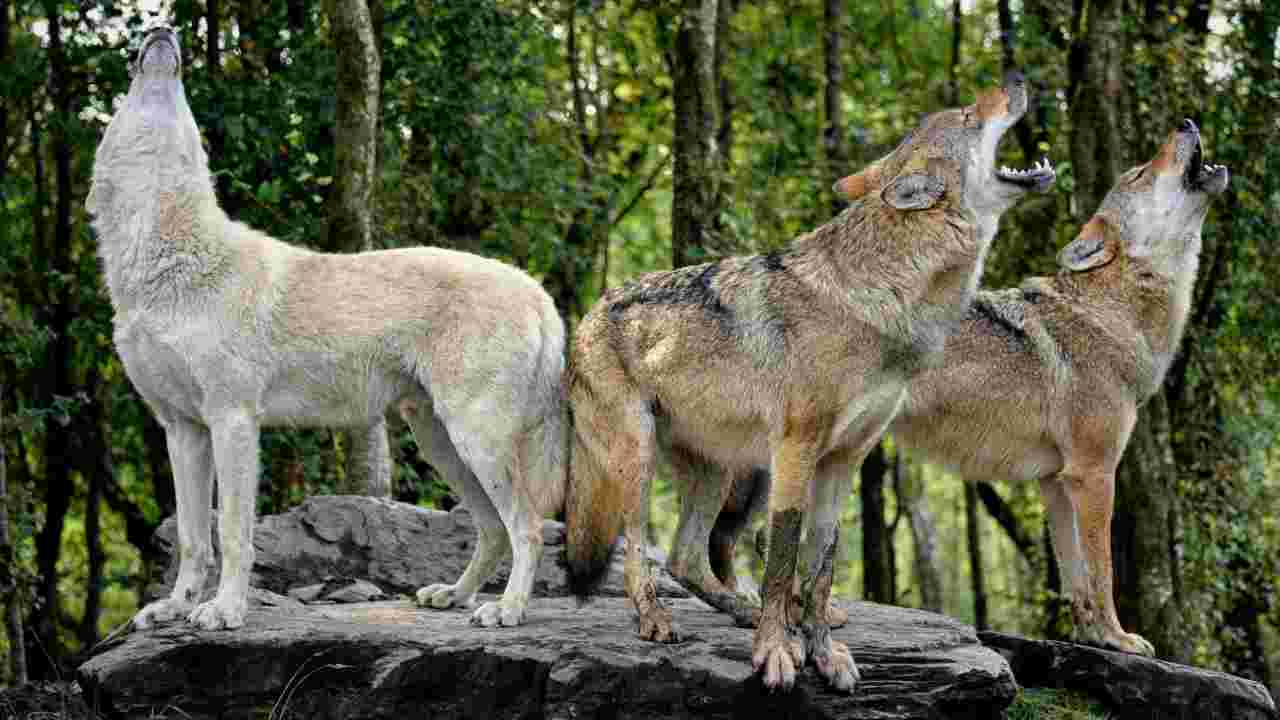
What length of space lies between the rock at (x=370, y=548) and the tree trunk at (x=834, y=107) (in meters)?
7.05

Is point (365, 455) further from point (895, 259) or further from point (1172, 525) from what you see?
point (1172, 525)

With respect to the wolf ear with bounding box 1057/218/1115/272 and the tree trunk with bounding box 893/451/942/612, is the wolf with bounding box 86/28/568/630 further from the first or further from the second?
the tree trunk with bounding box 893/451/942/612

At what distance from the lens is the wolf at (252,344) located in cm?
696

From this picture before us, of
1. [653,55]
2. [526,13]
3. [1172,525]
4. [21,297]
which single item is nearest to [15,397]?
[21,297]

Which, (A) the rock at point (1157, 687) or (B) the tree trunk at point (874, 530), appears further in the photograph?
(B) the tree trunk at point (874, 530)

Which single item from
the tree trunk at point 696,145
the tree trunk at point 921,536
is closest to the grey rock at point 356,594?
the tree trunk at point 696,145

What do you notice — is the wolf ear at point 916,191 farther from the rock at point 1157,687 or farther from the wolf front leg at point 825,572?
the rock at point 1157,687

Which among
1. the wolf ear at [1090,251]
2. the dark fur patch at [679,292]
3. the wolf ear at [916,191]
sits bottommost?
the dark fur patch at [679,292]

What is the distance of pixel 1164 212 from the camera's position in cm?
889

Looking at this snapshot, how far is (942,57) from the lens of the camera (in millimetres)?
19359

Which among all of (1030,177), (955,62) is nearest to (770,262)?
(1030,177)

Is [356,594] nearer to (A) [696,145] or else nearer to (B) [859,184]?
(B) [859,184]

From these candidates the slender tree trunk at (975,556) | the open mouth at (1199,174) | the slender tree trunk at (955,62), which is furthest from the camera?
the slender tree trunk at (975,556)

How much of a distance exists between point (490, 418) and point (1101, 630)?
3.66 meters
